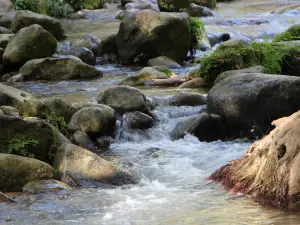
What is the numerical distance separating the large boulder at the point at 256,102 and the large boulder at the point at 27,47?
22.1ft

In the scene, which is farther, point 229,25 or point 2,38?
point 229,25

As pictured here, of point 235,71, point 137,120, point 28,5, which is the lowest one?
point 28,5

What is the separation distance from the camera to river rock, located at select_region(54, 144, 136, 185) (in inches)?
275

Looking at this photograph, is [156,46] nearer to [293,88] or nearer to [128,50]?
[128,50]

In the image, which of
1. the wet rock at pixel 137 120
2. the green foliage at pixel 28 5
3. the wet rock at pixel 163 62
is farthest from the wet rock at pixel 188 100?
the green foliage at pixel 28 5

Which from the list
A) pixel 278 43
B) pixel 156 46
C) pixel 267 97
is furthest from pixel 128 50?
pixel 267 97

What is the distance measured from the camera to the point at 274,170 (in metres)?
5.68

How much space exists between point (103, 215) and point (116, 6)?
24.5m

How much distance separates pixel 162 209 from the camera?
19.2ft

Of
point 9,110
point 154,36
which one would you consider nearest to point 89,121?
point 9,110

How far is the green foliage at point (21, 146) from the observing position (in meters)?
7.54

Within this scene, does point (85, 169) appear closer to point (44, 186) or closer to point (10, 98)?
point (44, 186)

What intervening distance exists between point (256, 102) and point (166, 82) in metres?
3.89

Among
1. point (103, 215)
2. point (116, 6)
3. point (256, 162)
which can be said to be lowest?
point (116, 6)
